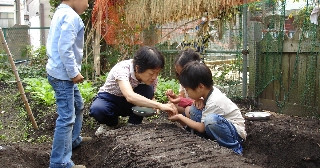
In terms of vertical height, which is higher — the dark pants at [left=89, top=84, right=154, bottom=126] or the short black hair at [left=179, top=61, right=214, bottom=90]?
the short black hair at [left=179, top=61, right=214, bottom=90]

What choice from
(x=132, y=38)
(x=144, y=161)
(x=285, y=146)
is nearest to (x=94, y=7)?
(x=132, y=38)

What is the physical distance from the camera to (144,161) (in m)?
2.14

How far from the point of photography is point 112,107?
3758 mm

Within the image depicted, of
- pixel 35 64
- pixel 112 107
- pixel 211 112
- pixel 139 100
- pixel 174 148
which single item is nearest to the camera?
pixel 174 148

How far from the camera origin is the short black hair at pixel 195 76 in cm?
295

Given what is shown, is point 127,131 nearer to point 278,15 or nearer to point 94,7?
point 278,15

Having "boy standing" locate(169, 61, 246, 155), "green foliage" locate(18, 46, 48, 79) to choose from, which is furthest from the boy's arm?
"green foliage" locate(18, 46, 48, 79)

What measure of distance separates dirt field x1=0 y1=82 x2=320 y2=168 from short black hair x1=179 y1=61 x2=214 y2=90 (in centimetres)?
38

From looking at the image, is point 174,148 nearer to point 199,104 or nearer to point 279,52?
point 199,104

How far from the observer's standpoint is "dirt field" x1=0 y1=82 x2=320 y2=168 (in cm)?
217

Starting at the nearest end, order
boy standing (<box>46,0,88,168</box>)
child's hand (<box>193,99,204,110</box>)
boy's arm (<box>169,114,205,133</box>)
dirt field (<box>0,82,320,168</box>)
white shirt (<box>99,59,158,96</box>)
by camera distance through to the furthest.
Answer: dirt field (<box>0,82,320,168</box>) < boy standing (<box>46,0,88,168</box>) < boy's arm (<box>169,114,205,133</box>) < child's hand (<box>193,99,204,110</box>) < white shirt (<box>99,59,158,96</box>)

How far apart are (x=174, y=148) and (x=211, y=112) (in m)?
0.81

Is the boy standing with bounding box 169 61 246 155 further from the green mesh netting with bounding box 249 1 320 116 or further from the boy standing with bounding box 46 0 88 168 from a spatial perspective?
the green mesh netting with bounding box 249 1 320 116

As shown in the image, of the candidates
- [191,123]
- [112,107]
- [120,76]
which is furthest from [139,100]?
[112,107]
